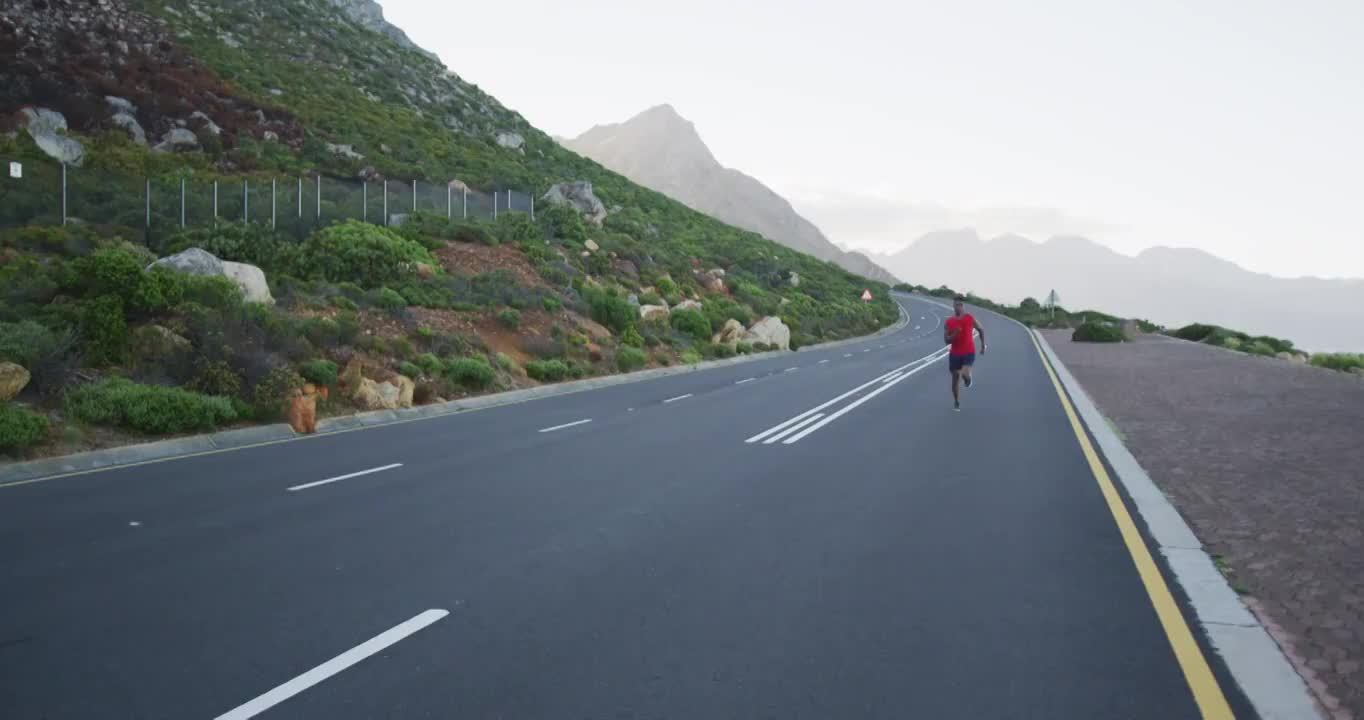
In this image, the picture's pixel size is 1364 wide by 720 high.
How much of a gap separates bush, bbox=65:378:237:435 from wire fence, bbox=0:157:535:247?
13.4 m

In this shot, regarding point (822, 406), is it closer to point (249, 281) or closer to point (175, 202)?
point (249, 281)

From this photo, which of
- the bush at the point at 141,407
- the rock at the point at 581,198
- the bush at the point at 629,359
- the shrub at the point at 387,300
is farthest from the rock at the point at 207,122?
the bush at the point at 141,407

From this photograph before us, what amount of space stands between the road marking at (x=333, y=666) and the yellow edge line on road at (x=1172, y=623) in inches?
151

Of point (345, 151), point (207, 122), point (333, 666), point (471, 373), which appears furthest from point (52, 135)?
point (333, 666)

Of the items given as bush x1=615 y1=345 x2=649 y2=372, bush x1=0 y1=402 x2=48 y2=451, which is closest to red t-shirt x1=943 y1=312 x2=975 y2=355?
bush x1=615 y1=345 x2=649 y2=372

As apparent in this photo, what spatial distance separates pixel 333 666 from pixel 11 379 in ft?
35.6

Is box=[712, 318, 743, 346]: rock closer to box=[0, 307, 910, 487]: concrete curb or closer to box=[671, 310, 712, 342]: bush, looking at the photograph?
box=[671, 310, 712, 342]: bush

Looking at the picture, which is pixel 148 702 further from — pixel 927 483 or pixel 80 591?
pixel 927 483

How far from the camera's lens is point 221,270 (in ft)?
65.8

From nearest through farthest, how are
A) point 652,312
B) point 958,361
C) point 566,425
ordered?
point 566,425 < point 958,361 < point 652,312

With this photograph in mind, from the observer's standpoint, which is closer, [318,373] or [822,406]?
[318,373]

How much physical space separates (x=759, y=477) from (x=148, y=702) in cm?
682

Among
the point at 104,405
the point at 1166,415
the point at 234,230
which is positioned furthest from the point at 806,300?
the point at 104,405

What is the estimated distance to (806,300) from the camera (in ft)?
199
